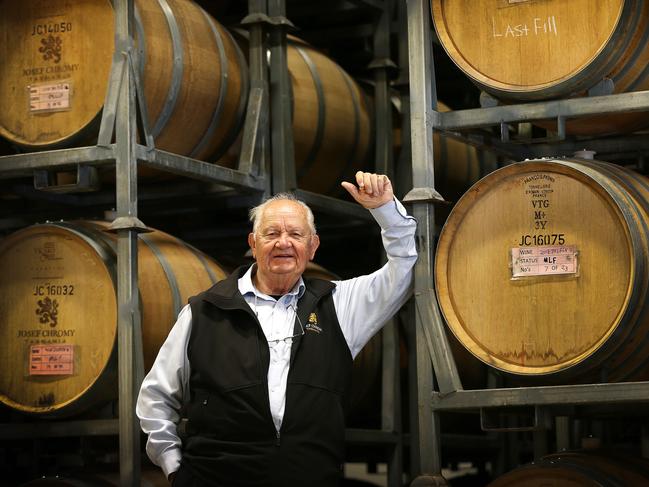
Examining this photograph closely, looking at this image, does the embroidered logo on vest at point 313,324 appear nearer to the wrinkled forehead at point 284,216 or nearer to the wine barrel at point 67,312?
the wrinkled forehead at point 284,216

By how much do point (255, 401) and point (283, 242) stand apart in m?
0.81

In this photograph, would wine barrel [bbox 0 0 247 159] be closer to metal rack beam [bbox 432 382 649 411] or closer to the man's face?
the man's face

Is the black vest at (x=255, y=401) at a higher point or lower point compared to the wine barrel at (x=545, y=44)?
lower

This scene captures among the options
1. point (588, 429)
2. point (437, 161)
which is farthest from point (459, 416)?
point (437, 161)

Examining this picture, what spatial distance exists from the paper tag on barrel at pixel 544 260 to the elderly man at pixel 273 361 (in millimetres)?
529

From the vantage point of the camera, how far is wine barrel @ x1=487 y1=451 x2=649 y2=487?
21.4ft

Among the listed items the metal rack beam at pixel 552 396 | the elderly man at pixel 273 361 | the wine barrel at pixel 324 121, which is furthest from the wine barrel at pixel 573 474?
the wine barrel at pixel 324 121

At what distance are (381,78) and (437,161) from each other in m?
0.93

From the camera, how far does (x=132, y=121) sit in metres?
7.36

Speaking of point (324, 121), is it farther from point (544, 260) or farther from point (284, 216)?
point (544, 260)

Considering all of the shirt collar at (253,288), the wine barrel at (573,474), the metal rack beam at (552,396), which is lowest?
the wine barrel at (573,474)

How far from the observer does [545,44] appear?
263 inches

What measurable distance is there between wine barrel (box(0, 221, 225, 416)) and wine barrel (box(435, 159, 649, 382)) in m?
1.90

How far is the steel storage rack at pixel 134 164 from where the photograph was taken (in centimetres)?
727
